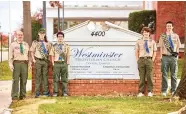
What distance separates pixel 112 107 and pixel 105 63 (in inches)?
127

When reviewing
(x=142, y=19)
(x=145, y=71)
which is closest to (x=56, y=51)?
(x=145, y=71)

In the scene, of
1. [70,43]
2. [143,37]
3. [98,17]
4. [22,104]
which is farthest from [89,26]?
[98,17]

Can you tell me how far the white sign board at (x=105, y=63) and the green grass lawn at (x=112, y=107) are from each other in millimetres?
1832

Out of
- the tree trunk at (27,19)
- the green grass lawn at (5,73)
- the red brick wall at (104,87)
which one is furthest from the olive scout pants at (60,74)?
the green grass lawn at (5,73)

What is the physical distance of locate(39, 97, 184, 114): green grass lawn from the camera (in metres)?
9.50

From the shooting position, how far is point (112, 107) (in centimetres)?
997

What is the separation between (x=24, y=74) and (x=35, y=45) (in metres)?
0.77

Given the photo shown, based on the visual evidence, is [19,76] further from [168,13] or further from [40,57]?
[168,13]

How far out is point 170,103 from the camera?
10.4 meters

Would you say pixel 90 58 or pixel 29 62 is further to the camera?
pixel 90 58

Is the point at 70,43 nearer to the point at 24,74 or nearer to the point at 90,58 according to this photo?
the point at 90,58

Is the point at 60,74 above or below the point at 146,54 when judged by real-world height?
below

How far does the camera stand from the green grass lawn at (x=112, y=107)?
9.50 metres

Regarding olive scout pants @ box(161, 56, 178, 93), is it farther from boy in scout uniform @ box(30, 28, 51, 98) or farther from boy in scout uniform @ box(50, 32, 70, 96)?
boy in scout uniform @ box(30, 28, 51, 98)
